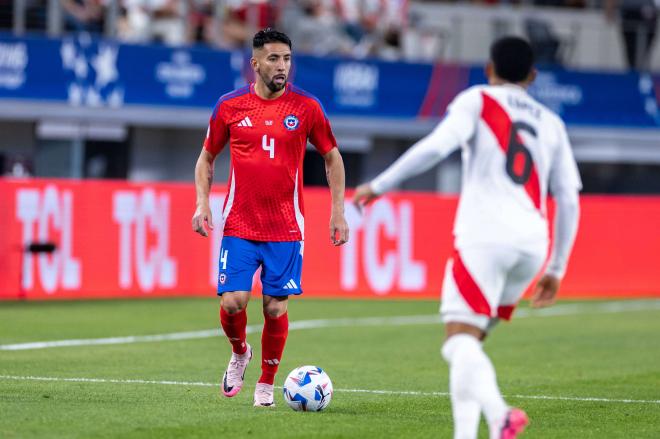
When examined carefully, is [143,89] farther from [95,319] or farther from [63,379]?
[63,379]

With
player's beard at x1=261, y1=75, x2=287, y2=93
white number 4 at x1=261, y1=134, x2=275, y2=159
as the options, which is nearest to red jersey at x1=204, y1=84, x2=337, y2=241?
white number 4 at x1=261, y1=134, x2=275, y2=159

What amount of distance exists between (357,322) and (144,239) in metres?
4.08

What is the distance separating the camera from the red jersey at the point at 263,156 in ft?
30.5

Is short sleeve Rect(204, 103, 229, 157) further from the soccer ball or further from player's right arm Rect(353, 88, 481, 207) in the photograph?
player's right arm Rect(353, 88, 481, 207)

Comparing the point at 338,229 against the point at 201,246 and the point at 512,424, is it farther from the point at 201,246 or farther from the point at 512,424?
the point at 201,246

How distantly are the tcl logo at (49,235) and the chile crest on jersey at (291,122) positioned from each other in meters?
11.1

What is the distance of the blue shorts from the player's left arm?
Result: 0.40 meters

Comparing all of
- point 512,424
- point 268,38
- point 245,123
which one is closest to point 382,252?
point 245,123

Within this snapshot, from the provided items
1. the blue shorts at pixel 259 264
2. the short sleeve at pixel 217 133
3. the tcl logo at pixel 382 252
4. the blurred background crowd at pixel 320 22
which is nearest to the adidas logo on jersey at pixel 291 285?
the blue shorts at pixel 259 264

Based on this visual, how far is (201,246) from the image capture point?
21.2 m

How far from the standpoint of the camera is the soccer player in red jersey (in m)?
9.23

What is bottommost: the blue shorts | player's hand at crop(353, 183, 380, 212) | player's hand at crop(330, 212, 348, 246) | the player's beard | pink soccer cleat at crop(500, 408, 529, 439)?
pink soccer cleat at crop(500, 408, 529, 439)

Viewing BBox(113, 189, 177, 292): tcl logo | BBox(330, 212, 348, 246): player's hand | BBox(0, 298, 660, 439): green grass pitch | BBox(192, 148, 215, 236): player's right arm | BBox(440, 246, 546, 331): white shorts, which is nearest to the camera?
BBox(440, 246, 546, 331): white shorts

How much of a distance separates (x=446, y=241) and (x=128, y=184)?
560cm
